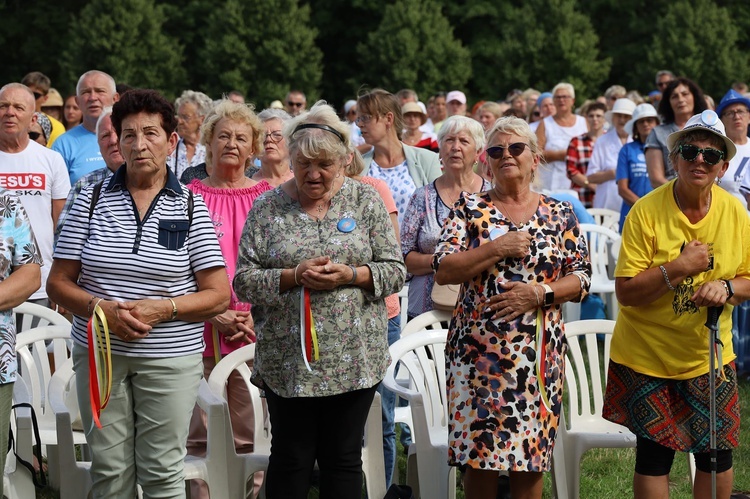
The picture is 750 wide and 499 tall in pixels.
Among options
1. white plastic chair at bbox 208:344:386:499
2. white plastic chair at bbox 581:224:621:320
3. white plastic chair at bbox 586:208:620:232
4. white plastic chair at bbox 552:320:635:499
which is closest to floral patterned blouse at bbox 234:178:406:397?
white plastic chair at bbox 208:344:386:499

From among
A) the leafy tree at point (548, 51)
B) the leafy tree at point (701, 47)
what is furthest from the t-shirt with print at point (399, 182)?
the leafy tree at point (701, 47)

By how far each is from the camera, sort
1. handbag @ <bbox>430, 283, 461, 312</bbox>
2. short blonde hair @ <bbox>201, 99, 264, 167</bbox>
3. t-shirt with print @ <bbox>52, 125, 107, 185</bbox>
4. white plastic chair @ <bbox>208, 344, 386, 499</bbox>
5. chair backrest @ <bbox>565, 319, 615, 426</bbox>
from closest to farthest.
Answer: white plastic chair @ <bbox>208, 344, 386, 499</bbox>, chair backrest @ <bbox>565, 319, 615, 426</bbox>, short blonde hair @ <bbox>201, 99, 264, 167</bbox>, handbag @ <bbox>430, 283, 461, 312</bbox>, t-shirt with print @ <bbox>52, 125, 107, 185</bbox>

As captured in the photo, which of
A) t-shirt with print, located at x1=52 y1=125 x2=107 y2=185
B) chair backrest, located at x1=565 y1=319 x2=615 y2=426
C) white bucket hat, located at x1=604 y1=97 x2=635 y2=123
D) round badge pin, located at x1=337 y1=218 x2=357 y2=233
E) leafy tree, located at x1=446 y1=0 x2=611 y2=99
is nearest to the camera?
round badge pin, located at x1=337 y1=218 x2=357 y2=233

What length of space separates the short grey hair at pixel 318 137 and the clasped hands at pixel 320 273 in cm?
43

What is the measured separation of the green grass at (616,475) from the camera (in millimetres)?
5609

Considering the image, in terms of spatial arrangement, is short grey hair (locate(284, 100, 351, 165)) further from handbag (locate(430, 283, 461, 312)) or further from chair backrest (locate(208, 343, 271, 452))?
handbag (locate(430, 283, 461, 312))

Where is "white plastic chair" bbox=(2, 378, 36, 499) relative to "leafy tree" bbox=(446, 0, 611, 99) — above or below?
below

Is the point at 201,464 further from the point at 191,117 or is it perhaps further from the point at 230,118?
the point at 191,117

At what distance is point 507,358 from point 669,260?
769 mm

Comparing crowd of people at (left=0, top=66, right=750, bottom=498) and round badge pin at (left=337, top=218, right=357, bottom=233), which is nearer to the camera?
crowd of people at (left=0, top=66, right=750, bottom=498)

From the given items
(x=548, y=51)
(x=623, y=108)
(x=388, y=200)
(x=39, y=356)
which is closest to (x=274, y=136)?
(x=388, y=200)

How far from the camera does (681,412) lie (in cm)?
438

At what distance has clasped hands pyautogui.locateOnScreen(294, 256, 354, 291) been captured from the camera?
13.5ft

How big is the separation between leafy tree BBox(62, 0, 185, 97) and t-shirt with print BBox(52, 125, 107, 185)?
63.6ft
